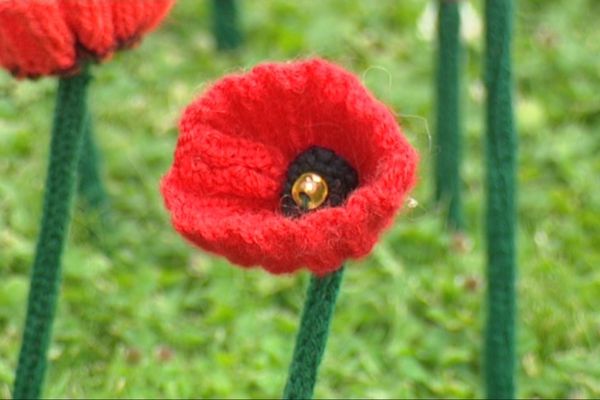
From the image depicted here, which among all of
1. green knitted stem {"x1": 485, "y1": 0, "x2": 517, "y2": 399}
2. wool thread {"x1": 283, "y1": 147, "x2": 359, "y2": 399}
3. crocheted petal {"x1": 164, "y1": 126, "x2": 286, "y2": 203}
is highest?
crocheted petal {"x1": 164, "y1": 126, "x2": 286, "y2": 203}

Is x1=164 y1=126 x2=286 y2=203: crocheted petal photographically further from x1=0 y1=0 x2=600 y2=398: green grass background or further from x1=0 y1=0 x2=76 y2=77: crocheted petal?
x1=0 y1=0 x2=600 y2=398: green grass background

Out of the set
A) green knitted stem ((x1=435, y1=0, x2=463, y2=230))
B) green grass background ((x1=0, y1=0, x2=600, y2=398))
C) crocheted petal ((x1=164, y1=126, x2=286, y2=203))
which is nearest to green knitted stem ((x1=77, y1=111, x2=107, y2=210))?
green grass background ((x1=0, y1=0, x2=600, y2=398))

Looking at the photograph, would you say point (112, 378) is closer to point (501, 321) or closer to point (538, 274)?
point (501, 321)

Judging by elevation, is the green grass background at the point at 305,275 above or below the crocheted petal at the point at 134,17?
below

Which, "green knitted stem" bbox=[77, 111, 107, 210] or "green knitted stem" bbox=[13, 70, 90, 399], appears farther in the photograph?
"green knitted stem" bbox=[77, 111, 107, 210]

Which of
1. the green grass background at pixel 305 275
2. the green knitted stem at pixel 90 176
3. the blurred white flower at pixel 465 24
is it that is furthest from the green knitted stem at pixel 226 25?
the green knitted stem at pixel 90 176

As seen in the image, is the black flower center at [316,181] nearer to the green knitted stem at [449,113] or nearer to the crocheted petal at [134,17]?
the crocheted petal at [134,17]

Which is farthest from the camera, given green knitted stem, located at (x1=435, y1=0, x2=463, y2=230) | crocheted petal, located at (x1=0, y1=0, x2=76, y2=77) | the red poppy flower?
→ green knitted stem, located at (x1=435, y1=0, x2=463, y2=230)
